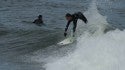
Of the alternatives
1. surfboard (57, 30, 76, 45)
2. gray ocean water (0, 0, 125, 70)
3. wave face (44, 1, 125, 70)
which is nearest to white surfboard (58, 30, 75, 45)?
surfboard (57, 30, 76, 45)

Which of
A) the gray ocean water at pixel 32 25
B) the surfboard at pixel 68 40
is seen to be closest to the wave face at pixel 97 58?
the gray ocean water at pixel 32 25

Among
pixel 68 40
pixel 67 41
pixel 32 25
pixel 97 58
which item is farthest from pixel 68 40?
pixel 32 25

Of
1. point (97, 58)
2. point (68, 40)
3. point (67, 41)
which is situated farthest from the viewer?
point (68, 40)

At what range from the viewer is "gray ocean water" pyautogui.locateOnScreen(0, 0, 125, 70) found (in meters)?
18.8

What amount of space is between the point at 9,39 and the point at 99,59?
946cm

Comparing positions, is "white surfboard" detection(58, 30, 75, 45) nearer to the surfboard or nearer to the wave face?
the surfboard

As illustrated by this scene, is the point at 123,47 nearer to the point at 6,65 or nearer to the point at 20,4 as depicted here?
the point at 6,65

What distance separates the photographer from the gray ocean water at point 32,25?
1881cm

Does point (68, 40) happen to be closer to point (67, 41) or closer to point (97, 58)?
point (67, 41)

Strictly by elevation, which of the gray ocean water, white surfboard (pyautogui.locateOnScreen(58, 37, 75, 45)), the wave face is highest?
the wave face

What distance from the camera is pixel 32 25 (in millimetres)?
28375

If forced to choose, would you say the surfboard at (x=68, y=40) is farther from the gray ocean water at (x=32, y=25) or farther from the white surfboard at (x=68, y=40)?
the gray ocean water at (x=32, y=25)

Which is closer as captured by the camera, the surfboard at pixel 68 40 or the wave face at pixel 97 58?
the wave face at pixel 97 58

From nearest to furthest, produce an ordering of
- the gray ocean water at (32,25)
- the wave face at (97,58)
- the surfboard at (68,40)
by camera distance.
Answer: the wave face at (97,58)
the gray ocean water at (32,25)
the surfboard at (68,40)
